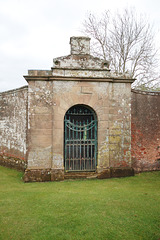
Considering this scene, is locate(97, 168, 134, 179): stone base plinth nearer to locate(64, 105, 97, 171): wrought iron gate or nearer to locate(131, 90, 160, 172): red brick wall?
locate(64, 105, 97, 171): wrought iron gate

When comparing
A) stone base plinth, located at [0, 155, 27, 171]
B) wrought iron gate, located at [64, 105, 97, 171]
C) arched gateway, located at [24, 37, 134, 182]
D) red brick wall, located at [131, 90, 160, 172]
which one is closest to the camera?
arched gateway, located at [24, 37, 134, 182]

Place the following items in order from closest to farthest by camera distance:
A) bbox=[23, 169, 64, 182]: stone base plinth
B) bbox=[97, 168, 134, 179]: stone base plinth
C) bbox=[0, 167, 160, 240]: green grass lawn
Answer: bbox=[0, 167, 160, 240]: green grass lawn → bbox=[23, 169, 64, 182]: stone base plinth → bbox=[97, 168, 134, 179]: stone base plinth

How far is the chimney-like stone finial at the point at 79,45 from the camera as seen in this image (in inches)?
234

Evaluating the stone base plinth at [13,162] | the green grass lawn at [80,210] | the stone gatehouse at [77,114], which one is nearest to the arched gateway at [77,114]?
the stone gatehouse at [77,114]

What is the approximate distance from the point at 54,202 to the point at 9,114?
4.86 meters

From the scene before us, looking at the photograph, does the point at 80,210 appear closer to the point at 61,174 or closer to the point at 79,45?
the point at 61,174

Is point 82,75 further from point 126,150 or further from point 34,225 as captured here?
point 34,225

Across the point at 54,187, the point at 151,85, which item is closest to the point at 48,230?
the point at 54,187

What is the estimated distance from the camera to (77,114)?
589 centimetres

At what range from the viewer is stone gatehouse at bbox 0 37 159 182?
5.60m

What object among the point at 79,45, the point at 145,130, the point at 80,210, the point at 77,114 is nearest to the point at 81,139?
the point at 77,114

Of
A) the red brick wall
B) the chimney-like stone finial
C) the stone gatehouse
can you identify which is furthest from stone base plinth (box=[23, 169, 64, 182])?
the chimney-like stone finial

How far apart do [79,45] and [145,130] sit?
12.5ft

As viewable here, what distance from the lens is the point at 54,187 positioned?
16.3 ft
